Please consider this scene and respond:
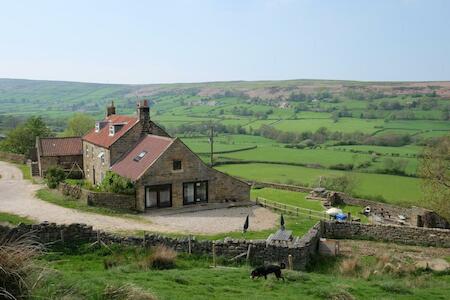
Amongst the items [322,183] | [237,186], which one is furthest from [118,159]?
[322,183]

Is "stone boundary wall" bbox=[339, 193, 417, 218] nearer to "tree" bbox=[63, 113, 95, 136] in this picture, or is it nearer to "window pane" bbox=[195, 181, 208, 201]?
"window pane" bbox=[195, 181, 208, 201]

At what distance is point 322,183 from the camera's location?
53.8 metres

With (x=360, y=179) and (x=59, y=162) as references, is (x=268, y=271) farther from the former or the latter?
(x=360, y=179)

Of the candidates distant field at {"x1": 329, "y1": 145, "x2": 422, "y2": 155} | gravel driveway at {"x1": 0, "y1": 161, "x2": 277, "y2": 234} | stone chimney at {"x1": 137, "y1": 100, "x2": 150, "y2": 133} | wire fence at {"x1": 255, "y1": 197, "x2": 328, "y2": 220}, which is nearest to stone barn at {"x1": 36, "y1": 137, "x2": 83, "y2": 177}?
gravel driveway at {"x1": 0, "y1": 161, "x2": 277, "y2": 234}

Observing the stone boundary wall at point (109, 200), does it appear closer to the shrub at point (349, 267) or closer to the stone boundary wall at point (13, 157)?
the shrub at point (349, 267)

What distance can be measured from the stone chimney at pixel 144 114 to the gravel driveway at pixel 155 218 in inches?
394

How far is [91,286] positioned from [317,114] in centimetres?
14194

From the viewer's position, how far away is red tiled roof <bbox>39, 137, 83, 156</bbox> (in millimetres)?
45959

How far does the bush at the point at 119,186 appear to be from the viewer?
1244 inches

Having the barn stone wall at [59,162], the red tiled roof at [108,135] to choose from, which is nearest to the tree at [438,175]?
the red tiled roof at [108,135]

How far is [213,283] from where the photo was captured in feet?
45.5

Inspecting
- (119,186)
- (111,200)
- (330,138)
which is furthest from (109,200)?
(330,138)

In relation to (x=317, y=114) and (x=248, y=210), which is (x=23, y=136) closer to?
(x=248, y=210)

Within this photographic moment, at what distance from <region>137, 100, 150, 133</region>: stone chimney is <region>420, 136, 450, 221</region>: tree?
2116 centimetres
